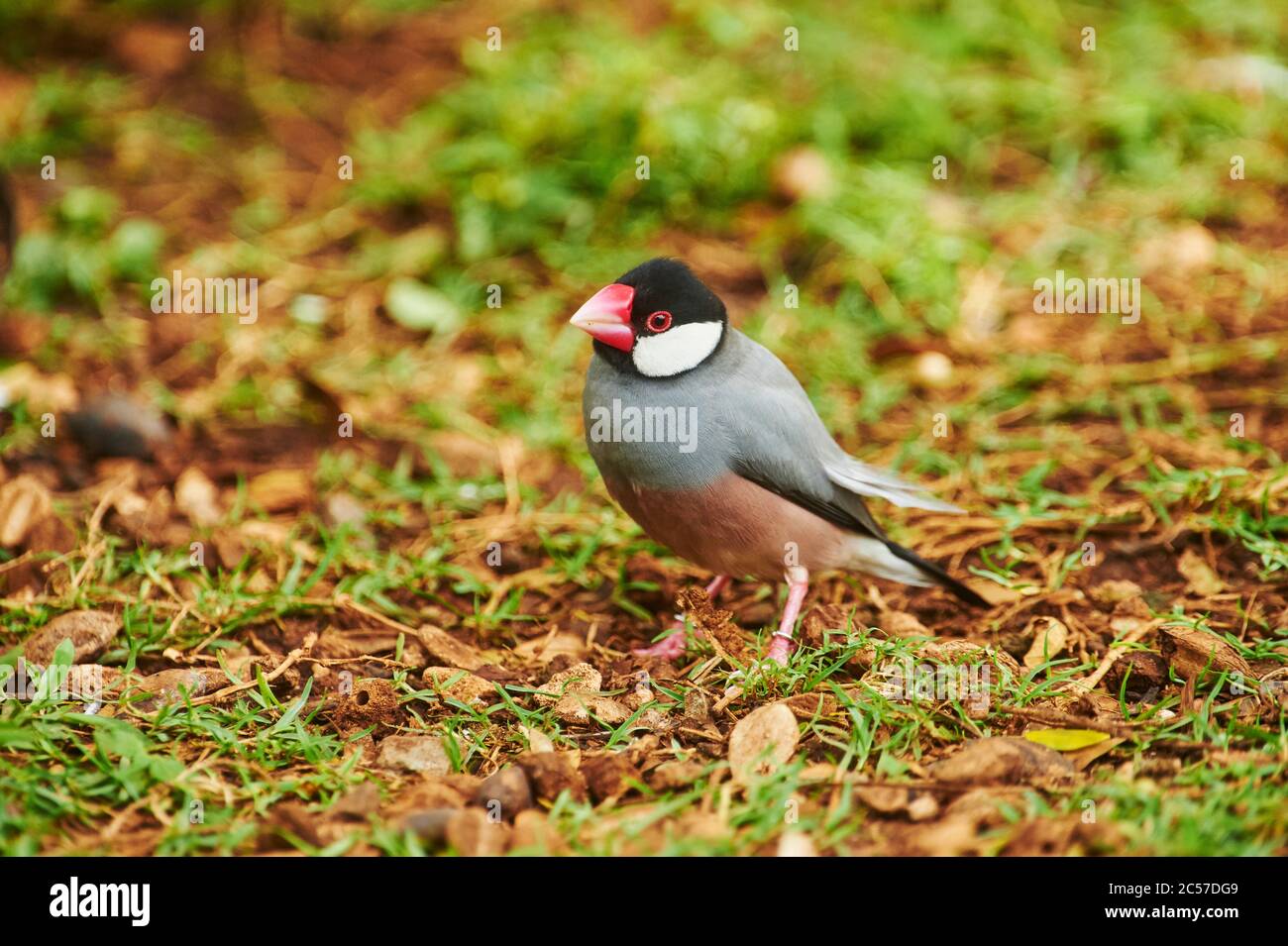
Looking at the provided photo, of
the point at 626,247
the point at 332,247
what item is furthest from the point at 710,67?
the point at 332,247

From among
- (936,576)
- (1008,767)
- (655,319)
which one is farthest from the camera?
(936,576)

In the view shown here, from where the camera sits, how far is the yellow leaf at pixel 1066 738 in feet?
9.87

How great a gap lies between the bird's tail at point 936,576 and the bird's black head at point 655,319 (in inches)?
34.8

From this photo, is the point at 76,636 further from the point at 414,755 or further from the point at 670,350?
the point at 670,350

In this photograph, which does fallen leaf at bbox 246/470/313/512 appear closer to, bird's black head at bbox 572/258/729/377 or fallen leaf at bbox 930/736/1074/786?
bird's black head at bbox 572/258/729/377

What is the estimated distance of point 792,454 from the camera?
12.1ft

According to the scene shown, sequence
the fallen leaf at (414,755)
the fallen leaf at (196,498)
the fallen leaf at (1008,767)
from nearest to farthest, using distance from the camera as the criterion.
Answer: the fallen leaf at (1008,767) < the fallen leaf at (414,755) < the fallen leaf at (196,498)

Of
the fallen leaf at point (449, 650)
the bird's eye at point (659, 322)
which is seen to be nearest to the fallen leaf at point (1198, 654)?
the bird's eye at point (659, 322)

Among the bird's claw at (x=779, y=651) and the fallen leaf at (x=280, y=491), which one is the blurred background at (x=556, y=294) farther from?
the bird's claw at (x=779, y=651)

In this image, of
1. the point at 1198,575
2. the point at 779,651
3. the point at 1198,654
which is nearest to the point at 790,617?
the point at 779,651

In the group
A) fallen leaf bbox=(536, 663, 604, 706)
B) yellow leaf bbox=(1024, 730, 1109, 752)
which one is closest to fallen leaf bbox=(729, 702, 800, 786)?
fallen leaf bbox=(536, 663, 604, 706)

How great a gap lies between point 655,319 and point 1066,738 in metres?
1.66

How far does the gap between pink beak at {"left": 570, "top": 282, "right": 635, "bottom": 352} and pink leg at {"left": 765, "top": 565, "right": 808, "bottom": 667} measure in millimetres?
917

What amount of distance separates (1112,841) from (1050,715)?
1.79 ft
